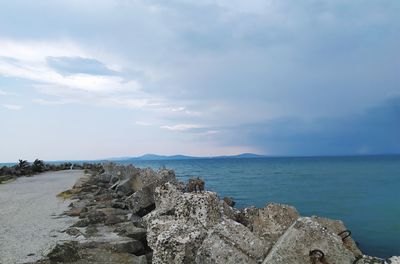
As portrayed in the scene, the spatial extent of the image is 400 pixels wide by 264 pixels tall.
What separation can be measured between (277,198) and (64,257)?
24.0 m

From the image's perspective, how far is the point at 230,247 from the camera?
17.4 feet

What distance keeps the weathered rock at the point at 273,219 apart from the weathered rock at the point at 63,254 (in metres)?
3.21

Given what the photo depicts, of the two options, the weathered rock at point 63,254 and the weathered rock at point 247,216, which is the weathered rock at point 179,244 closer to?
the weathered rock at point 247,216

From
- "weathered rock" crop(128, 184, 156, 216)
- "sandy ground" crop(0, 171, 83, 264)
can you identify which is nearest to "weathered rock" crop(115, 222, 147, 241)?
"sandy ground" crop(0, 171, 83, 264)

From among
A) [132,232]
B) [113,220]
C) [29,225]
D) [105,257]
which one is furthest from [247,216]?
[29,225]

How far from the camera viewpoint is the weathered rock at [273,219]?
683 cm

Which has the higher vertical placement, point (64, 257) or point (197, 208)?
point (197, 208)

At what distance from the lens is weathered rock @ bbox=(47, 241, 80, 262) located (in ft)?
22.7

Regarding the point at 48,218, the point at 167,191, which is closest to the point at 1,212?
the point at 48,218

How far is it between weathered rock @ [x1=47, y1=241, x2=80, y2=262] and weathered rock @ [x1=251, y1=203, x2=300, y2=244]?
126 inches

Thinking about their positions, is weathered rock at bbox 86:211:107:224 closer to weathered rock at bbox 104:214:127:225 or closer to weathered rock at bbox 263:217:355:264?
weathered rock at bbox 104:214:127:225

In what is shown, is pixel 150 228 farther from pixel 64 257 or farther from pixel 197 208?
pixel 64 257

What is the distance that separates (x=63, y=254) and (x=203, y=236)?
2.63 metres

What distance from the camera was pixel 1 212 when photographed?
13.4 metres
